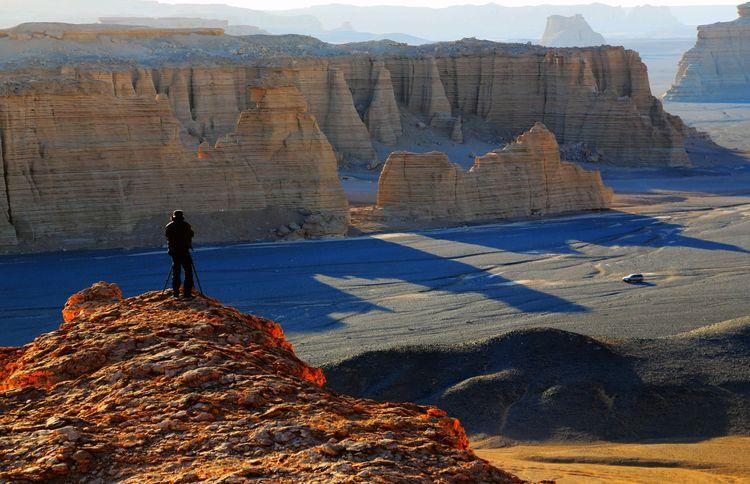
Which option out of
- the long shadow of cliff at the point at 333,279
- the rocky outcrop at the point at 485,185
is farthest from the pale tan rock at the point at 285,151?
the rocky outcrop at the point at 485,185

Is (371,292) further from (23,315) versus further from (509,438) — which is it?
(509,438)

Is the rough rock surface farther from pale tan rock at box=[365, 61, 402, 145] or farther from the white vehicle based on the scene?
pale tan rock at box=[365, 61, 402, 145]

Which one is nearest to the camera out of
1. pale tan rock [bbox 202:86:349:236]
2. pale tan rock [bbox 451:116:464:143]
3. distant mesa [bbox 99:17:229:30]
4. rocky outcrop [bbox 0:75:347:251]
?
rocky outcrop [bbox 0:75:347:251]

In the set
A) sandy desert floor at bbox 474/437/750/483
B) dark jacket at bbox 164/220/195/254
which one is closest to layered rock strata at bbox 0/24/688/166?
sandy desert floor at bbox 474/437/750/483

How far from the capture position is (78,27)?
2060 inches

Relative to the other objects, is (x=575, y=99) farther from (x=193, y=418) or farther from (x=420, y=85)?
(x=193, y=418)

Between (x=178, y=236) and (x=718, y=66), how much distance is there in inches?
3495

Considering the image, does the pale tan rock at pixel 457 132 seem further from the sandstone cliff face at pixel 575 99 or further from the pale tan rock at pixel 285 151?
the pale tan rock at pixel 285 151

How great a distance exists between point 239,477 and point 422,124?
137ft

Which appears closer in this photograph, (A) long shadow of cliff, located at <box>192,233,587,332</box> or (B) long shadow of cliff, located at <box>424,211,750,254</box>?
(A) long shadow of cliff, located at <box>192,233,587,332</box>

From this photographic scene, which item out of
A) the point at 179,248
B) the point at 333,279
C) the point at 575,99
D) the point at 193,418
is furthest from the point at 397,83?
the point at 193,418

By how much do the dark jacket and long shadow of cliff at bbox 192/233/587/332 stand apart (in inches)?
371

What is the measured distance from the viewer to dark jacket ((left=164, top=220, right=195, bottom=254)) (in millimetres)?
9664

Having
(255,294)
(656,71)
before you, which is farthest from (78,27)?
(656,71)
